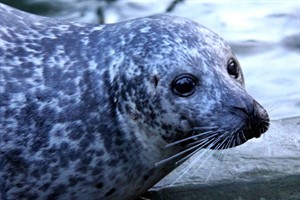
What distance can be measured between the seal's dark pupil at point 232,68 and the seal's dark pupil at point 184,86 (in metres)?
0.22

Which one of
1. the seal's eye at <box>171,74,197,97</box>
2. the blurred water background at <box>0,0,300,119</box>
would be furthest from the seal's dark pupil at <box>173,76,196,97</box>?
the blurred water background at <box>0,0,300,119</box>

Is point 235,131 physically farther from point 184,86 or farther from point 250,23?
point 250,23

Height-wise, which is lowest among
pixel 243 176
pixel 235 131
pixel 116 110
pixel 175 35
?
pixel 243 176

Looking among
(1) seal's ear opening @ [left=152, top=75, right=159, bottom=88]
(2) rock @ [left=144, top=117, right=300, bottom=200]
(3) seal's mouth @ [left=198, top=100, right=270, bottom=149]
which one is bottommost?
(2) rock @ [left=144, top=117, right=300, bottom=200]

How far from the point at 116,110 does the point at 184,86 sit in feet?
1.11

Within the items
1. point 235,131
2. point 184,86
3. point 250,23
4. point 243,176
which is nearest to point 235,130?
point 235,131

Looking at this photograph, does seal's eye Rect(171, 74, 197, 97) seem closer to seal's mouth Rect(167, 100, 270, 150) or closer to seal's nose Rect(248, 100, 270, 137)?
seal's mouth Rect(167, 100, 270, 150)

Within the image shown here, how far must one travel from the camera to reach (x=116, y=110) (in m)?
3.64

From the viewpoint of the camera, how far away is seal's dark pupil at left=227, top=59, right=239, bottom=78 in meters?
3.63

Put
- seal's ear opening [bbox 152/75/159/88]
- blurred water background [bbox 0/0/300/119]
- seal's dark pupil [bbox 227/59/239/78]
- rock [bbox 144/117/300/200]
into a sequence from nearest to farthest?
seal's ear opening [bbox 152/75/159/88] → seal's dark pupil [bbox 227/59/239/78] → rock [bbox 144/117/300/200] → blurred water background [bbox 0/0/300/119]

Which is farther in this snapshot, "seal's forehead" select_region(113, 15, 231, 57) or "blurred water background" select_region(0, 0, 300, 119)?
"blurred water background" select_region(0, 0, 300, 119)

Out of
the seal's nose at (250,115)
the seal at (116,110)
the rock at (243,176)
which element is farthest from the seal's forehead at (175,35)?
the rock at (243,176)

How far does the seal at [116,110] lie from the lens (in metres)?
3.49

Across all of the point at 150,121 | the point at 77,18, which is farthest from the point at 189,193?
the point at 77,18
